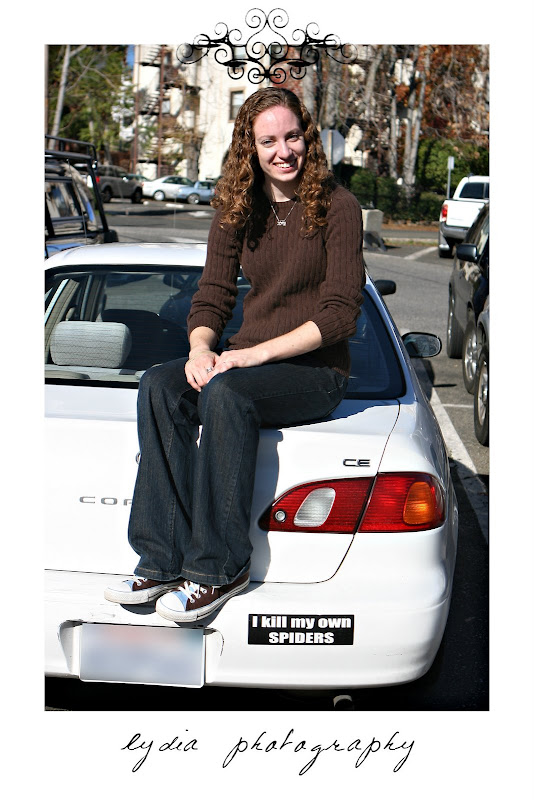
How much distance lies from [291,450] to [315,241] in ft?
2.23

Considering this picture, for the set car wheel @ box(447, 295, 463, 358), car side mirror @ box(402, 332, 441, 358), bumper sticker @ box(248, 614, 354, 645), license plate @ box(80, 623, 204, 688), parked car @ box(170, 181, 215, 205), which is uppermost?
parked car @ box(170, 181, 215, 205)

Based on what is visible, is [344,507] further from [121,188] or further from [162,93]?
[162,93]

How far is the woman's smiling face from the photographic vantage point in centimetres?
282

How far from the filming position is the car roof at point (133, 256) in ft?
11.9

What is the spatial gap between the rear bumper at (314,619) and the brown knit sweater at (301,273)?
2.19 ft

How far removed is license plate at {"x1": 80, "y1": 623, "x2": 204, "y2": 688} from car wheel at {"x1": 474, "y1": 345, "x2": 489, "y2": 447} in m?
4.00

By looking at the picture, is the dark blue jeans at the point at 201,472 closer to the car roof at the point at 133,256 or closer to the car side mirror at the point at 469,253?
the car roof at the point at 133,256

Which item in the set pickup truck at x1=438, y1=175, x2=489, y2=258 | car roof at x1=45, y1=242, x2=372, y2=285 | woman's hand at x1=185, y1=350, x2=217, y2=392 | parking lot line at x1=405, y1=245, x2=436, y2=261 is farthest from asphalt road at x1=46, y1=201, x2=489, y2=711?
parking lot line at x1=405, y1=245, x2=436, y2=261

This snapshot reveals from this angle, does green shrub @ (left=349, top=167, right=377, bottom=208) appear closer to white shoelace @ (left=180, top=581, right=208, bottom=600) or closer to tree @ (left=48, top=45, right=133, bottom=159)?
tree @ (left=48, top=45, right=133, bottom=159)

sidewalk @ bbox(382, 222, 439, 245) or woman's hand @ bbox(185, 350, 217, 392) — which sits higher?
sidewalk @ bbox(382, 222, 439, 245)

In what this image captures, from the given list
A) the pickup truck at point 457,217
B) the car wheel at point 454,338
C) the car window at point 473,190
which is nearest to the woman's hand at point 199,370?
the car wheel at point 454,338
